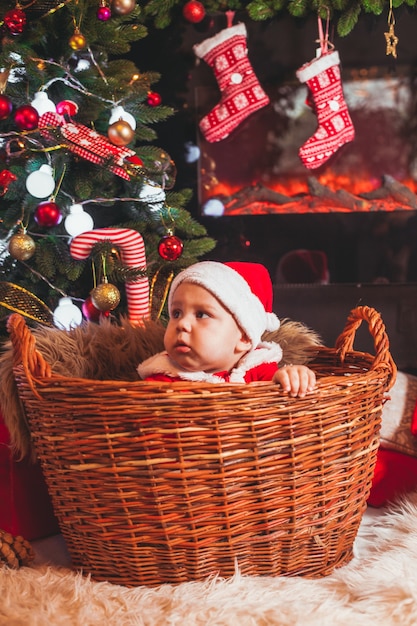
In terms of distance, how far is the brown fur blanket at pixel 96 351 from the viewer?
127 cm

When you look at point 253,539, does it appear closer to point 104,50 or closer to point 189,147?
point 104,50

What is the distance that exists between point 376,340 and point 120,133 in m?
0.89

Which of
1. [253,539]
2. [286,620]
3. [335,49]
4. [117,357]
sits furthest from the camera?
[335,49]

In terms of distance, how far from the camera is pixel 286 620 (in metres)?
0.98

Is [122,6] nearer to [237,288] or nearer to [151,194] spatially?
[151,194]

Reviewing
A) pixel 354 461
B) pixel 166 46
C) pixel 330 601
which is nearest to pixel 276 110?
pixel 166 46

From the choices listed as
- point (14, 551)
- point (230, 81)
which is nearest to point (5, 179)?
point (14, 551)

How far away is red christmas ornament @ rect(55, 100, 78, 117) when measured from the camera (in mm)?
1717

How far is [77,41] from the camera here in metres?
1.69

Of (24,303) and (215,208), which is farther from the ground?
(215,208)

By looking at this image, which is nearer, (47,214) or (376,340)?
(376,340)

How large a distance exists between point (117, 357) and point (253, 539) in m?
0.52

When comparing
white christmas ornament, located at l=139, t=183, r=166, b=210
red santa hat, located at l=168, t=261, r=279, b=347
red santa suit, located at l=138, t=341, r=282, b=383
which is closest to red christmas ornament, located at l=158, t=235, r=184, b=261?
white christmas ornament, located at l=139, t=183, r=166, b=210

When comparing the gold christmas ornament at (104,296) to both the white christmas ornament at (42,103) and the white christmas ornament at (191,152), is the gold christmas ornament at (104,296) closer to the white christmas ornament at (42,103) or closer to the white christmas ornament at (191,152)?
the white christmas ornament at (42,103)
